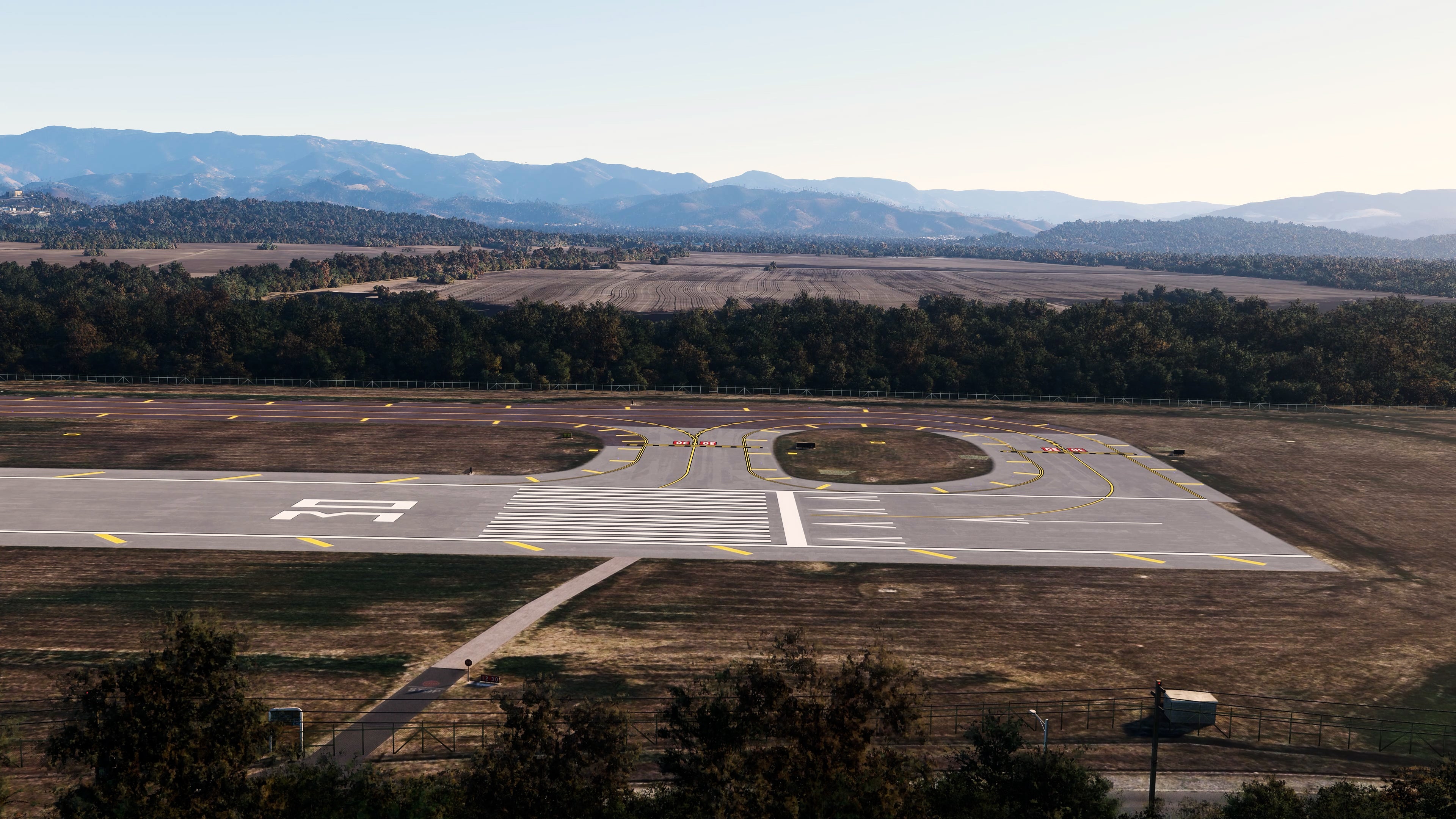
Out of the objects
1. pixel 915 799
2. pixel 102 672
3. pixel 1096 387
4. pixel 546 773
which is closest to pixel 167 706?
pixel 102 672

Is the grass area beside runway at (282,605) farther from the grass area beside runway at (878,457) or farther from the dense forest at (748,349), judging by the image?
the dense forest at (748,349)

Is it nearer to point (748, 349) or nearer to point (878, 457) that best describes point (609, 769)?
point (878, 457)

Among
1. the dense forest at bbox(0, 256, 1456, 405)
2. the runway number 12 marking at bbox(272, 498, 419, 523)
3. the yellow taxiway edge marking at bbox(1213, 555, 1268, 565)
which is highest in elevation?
the dense forest at bbox(0, 256, 1456, 405)

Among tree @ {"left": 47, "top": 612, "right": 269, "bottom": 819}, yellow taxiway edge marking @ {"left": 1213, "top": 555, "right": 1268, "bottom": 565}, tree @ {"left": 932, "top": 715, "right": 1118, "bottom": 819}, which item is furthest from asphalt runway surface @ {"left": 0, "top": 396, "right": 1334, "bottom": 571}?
tree @ {"left": 47, "top": 612, "right": 269, "bottom": 819}

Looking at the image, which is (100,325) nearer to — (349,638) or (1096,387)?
(349,638)

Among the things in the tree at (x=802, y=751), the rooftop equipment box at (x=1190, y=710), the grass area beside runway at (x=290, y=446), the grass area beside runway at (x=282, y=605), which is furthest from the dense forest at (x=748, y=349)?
the tree at (x=802, y=751)

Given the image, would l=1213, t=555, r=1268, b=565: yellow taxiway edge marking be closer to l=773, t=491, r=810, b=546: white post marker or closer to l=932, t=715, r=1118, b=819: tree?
l=773, t=491, r=810, b=546: white post marker
